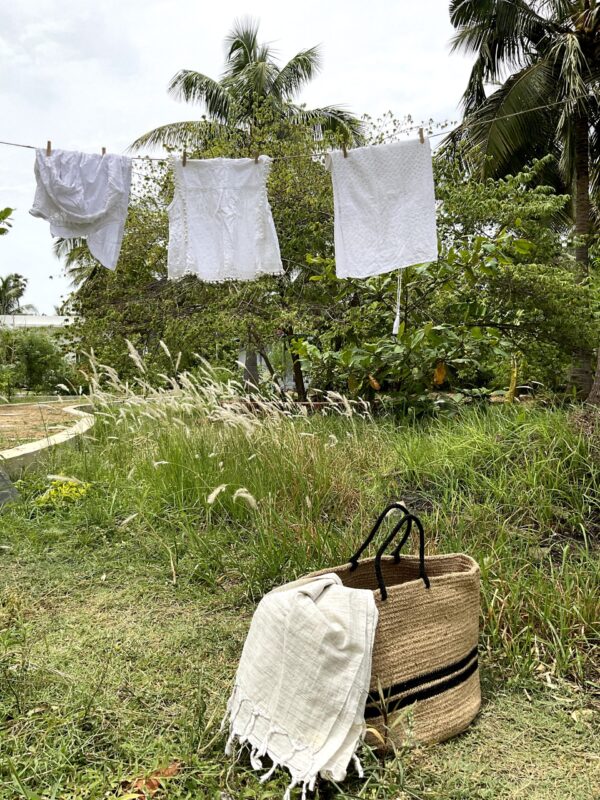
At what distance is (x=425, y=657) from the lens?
1.75m

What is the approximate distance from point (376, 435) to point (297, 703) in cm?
284

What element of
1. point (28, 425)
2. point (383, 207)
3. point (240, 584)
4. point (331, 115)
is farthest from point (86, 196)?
point (331, 115)

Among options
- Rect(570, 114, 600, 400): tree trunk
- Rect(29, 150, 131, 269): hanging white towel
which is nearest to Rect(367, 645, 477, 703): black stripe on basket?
Rect(29, 150, 131, 269): hanging white towel

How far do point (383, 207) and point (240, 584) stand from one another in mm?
2721

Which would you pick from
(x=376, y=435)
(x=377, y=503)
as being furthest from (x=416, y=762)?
(x=376, y=435)

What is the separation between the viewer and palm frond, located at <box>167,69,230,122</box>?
17062 mm

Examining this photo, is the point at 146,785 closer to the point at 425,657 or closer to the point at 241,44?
the point at 425,657

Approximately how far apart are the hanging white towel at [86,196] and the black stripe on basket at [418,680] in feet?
11.5

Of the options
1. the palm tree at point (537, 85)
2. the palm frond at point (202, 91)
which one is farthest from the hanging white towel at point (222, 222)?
the palm frond at point (202, 91)

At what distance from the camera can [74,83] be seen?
5254 mm

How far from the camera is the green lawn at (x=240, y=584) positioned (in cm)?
164

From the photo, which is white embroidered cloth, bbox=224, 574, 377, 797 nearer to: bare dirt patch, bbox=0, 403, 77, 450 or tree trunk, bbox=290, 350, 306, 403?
bare dirt patch, bbox=0, 403, 77, 450

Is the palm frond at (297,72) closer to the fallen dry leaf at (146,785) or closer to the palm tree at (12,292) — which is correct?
the fallen dry leaf at (146,785)

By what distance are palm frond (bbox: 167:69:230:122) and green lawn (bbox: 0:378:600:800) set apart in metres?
15.1
